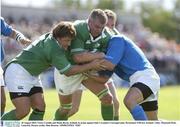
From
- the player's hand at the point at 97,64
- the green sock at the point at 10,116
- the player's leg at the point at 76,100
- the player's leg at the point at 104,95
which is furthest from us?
the player's leg at the point at 76,100

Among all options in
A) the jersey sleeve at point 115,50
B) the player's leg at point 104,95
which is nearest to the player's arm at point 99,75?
the player's leg at point 104,95

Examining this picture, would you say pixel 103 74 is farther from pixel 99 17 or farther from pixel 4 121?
pixel 4 121

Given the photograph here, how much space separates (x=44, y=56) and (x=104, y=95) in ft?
4.85

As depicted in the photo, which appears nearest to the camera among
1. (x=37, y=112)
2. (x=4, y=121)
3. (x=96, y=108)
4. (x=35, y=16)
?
(x=4, y=121)

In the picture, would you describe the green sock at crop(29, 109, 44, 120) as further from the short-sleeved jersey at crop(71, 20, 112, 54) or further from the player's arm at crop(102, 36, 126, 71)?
the player's arm at crop(102, 36, 126, 71)

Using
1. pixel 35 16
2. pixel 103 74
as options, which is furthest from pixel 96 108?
pixel 35 16

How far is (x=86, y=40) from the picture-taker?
10031 mm

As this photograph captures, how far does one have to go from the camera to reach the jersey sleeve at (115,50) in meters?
9.75

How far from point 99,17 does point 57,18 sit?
30.0 metres

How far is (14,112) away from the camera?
32.0ft

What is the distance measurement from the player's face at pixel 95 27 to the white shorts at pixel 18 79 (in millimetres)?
Answer: 1162

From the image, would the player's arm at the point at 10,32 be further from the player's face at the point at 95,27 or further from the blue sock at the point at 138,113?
the blue sock at the point at 138,113

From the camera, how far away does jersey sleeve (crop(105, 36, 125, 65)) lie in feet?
32.0

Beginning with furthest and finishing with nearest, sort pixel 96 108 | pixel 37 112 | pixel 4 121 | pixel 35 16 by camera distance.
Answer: pixel 35 16 → pixel 96 108 → pixel 37 112 → pixel 4 121
